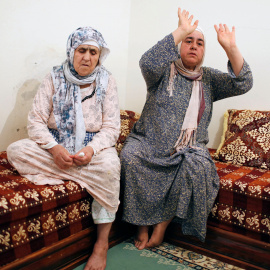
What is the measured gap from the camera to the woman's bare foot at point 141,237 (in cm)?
180

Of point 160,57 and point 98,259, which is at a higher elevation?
point 160,57

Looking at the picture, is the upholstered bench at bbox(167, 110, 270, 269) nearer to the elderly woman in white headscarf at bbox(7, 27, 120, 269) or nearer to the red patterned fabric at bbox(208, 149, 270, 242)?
the red patterned fabric at bbox(208, 149, 270, 242)

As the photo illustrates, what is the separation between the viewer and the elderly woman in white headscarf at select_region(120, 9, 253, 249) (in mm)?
1719

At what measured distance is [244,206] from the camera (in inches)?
65.2

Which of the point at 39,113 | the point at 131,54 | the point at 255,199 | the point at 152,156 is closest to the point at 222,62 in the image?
the point at 131,54

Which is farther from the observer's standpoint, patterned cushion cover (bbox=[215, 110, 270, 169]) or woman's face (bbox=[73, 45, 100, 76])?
patterned cushion cover (bbox=[215, 110, 270, 169])

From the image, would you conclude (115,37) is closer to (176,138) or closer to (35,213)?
(176,138)

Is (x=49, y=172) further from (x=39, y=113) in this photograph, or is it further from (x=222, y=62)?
(x=222, y=62)

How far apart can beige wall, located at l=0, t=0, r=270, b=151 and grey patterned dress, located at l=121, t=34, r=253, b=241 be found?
63cm

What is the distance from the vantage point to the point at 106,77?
1.95m

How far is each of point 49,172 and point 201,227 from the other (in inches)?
34.2

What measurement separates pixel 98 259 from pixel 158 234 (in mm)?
398

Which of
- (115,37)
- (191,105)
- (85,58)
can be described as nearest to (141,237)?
(191,105)

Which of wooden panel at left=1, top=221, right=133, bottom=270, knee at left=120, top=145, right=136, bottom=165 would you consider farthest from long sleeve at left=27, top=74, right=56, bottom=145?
wooden panel at left=1, top=221, right=133, bottom=270
